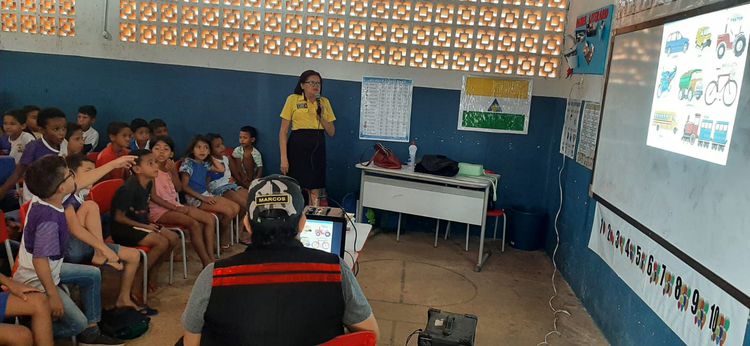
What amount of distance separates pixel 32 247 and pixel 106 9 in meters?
3.90

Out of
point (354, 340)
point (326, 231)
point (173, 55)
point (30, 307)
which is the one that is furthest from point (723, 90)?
point (173, 55)

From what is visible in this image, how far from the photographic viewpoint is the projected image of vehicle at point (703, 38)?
8.65 ft

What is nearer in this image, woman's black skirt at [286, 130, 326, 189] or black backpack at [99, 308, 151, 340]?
black backpack at [99, 308, 151, 340]

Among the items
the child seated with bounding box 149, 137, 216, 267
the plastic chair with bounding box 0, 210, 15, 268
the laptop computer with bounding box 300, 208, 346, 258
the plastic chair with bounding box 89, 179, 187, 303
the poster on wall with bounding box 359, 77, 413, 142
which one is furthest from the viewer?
the poster on wall with bounding box 359, 77, 413, 142

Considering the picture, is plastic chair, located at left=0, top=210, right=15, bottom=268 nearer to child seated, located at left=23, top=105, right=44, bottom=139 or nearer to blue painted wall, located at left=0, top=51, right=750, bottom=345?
child seated, located at left=23, top=105, right=44, bottom=139

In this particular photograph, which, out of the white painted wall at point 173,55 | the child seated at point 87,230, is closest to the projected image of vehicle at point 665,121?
the white painted wall at point 173,55

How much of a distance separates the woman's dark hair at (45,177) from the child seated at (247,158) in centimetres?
298

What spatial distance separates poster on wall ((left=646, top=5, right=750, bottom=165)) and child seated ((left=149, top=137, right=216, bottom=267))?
3273mm

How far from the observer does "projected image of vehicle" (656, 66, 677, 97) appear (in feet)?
9.82

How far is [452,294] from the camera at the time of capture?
445 centimetres

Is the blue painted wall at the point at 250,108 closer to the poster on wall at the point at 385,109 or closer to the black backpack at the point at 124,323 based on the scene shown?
the poster on wall at the point at 385,109

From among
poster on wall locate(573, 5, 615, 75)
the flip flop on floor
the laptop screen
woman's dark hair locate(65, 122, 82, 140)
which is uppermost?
poster on wall locate(573, 5, 615, 75)

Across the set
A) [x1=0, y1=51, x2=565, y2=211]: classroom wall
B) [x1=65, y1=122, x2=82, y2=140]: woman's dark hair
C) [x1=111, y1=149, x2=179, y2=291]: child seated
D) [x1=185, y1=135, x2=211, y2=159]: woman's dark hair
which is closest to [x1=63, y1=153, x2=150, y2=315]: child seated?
[x1=111, y1=149, x2=179, y2=291]: child seated

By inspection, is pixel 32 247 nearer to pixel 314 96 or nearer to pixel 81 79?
pixel 314 96
